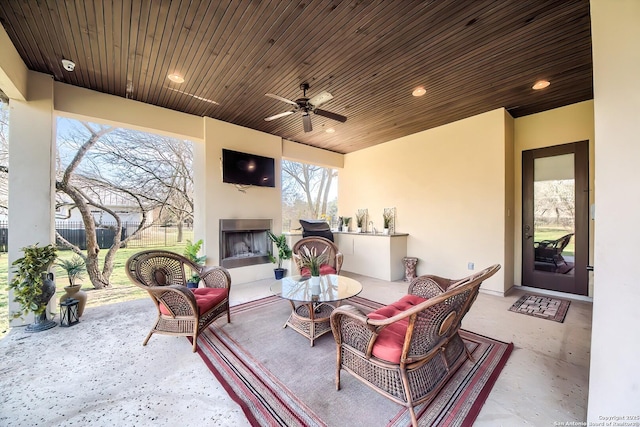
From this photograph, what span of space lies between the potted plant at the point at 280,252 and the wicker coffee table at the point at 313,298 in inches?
69.7

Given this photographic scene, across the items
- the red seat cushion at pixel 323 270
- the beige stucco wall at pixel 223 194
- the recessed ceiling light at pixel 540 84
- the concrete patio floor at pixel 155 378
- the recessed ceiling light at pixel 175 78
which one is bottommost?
the concrete patio floor at pixel 155 378

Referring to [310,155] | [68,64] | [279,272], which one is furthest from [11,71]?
[310,155]

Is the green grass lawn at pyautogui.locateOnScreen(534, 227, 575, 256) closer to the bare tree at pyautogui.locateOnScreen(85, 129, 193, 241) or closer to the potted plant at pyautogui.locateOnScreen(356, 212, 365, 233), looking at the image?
the potted plant at pyautogui.locateOnScreen(356, 212, 365, 233)

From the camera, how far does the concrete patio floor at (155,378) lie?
1.52m

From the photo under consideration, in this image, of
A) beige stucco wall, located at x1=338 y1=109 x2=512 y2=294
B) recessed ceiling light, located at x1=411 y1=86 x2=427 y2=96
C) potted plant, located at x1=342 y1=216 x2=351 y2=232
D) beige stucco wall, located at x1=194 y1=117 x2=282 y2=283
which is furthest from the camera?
potted plant, located at x1=342 y1=216 x2=351 y2=232

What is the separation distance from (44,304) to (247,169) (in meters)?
3.16

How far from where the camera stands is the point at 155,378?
188 centimetres

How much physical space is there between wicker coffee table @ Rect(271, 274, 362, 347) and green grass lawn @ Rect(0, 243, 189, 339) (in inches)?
96.8

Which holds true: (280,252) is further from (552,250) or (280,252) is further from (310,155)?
(552,250)

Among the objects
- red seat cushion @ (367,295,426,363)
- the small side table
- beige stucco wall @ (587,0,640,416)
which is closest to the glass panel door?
the small side table

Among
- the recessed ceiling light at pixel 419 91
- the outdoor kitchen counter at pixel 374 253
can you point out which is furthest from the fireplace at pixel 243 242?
the recessed ceiling light at pixel 419 91

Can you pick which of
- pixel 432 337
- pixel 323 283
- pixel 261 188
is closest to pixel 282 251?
pixel 261 188

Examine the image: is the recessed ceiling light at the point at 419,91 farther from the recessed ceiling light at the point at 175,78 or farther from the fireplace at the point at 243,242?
the fireplace at the point at 243,242

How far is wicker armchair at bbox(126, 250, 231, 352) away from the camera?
2.27 m
